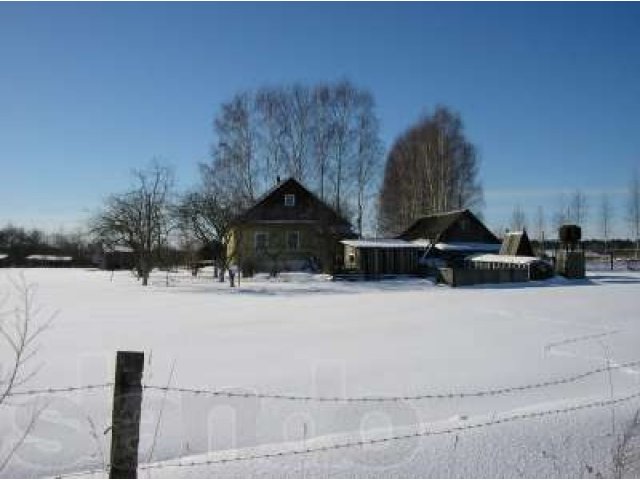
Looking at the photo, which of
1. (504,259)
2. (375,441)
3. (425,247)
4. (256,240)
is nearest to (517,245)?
(504,259)

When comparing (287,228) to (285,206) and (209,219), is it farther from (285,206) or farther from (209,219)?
(209,219)

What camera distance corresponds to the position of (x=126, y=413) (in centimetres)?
414

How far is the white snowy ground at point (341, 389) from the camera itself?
17.9 feet

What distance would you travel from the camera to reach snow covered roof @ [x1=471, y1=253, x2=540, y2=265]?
3328 centimetres

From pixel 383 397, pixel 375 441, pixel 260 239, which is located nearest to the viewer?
pixel 375 441

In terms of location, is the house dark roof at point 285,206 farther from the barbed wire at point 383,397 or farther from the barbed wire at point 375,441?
the barbed wire at point 375,441

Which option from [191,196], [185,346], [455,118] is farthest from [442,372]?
[455,118]

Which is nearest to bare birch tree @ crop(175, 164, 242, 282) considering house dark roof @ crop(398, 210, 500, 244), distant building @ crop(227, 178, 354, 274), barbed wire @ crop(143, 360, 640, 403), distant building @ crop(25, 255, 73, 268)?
distant building @ crop(227, 178, 354, 274)

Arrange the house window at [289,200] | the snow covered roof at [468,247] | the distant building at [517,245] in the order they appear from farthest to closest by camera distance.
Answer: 1. the house window at [289,200]
2. the snow covered roof at [468,247]
3. the distant building at [517,245]

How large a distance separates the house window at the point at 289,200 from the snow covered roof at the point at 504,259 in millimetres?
12960

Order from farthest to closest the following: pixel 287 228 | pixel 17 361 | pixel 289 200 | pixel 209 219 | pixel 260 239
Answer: pixel 287 228 → pixel 260 239 → pixel 289 200 → pixel 209 219 → pixel 17 361

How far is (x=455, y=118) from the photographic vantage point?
2023 inches

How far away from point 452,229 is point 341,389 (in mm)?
35208

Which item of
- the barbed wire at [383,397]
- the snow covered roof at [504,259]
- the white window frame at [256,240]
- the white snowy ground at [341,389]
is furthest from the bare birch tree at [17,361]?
the white window frame at [256,240]
